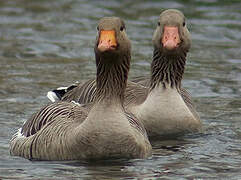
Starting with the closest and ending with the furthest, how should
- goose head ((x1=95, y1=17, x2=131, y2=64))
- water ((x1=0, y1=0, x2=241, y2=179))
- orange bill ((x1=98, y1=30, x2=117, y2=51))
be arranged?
orange bill ((x1=98, y1=30, x2=117, y2=51))
goose head ((x1=95, y1=17, x2=131, y2=64))
water ((x1=0, y1=0, x2=241, y2=179))

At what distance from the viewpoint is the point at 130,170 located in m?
10.4

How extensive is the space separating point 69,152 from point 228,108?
5.15 m

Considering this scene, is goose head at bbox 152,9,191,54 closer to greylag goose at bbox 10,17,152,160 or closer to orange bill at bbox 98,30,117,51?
greylag goose at bbox 10,17,152,160

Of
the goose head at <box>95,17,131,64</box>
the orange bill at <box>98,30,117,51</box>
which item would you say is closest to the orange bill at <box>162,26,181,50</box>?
the goose head at <box>95,17,131,64</box>

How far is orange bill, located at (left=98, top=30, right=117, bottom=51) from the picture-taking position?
10.1 m

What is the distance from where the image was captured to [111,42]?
33.6 ft

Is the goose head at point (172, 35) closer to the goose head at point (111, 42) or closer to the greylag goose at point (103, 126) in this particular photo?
the greylag goose at point (103, 126)

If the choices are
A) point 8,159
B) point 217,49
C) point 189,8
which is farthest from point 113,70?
point 189,8

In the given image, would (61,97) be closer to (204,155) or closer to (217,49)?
(204,155)

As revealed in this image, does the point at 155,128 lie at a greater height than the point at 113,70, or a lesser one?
lesser

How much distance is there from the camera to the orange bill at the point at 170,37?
12461mm

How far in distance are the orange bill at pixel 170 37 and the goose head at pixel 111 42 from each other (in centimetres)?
187

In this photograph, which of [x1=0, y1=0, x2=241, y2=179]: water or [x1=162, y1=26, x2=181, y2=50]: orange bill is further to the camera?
[x1=162, y1=26, x2=181, y2=50]: orange bill

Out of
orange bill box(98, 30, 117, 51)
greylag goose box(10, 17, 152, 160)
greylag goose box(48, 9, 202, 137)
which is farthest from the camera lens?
greylag goose box(48, 9, 202, 137)
